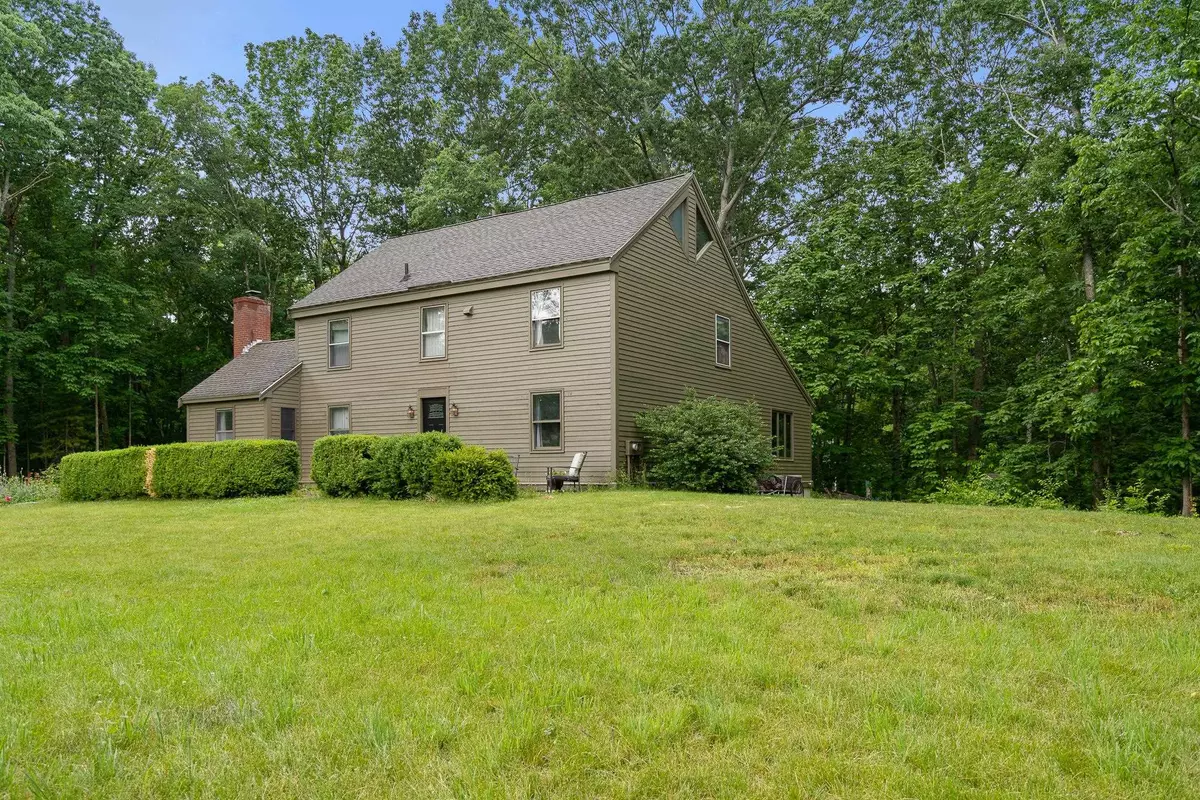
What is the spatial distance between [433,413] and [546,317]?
4.06 m

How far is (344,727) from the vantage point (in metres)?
2.82

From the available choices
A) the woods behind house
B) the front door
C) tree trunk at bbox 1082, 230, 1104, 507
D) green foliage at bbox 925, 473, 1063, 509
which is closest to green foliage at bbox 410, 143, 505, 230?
the woods behind house

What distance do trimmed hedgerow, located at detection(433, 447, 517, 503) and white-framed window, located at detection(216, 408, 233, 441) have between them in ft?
39.6

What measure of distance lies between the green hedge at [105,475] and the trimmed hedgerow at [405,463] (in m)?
5.97

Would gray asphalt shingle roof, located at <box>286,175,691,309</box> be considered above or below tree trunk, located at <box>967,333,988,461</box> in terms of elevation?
above

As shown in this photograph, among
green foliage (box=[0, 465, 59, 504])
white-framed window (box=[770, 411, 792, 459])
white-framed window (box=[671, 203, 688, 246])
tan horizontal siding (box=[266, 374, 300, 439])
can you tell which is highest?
white-framed window (box=[671, 203, 688, 246])

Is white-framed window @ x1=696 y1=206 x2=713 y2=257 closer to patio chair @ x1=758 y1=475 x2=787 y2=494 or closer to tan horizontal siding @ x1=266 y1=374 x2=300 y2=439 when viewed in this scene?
patio chair @ x1=758 y1=475 x2=787 y2=494

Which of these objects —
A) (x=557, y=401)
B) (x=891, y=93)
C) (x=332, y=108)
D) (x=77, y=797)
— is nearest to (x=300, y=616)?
(x=77, y=797)

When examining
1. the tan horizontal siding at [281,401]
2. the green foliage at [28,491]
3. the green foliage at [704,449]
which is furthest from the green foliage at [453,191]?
the green foliage at [704,449]

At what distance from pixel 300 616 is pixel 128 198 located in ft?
102

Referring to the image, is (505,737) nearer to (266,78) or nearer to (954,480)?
(954,480)

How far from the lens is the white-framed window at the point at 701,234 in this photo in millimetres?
18984

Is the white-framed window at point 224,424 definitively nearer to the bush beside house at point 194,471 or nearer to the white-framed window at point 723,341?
the bush beside house at point 194,471

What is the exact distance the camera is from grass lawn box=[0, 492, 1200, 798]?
2508 millimetres
